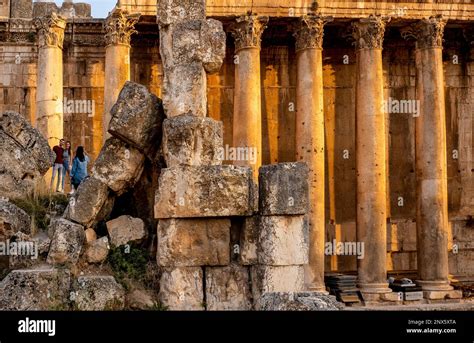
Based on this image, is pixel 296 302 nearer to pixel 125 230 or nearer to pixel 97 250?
pixel 97 250

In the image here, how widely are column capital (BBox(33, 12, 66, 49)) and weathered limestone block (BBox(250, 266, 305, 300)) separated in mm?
15409

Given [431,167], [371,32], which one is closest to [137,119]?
[371,32]

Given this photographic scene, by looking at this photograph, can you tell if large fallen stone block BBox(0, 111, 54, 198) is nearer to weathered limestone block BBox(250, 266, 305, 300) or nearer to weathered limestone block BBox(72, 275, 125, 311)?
weathered limestone block BBox(72, 275, 125, 311)

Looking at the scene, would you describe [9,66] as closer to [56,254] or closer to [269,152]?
[269,152]

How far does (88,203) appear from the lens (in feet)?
36.6

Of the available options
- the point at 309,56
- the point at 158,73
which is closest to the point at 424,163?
the point at 309,56

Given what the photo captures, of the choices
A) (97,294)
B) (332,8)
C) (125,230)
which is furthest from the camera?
(332,8)

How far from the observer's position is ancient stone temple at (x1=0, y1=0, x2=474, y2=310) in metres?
10.9

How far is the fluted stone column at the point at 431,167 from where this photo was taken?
2411 cm

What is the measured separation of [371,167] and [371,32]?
4.49 meters

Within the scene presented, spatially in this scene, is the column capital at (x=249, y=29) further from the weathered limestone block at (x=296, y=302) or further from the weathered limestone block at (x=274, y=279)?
the weathered limestone block at (x=296, y=302)

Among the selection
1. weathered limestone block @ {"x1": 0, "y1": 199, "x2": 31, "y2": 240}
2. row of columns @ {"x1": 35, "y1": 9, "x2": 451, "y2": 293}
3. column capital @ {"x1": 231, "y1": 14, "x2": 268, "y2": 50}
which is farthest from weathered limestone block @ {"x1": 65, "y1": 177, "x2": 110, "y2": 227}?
column capital @ {"x1": 231, "y1": 14, "x2": 268, "y2": 50}

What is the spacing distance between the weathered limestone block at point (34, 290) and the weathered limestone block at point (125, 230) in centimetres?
122

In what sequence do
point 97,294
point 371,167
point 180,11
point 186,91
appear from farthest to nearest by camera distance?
point 371,167
point 180,11
point 186,91
point 97,294
